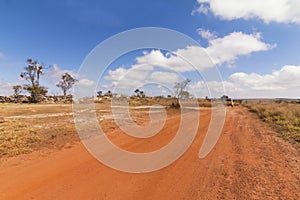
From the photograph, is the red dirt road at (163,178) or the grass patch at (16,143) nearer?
the red dirt road at (163,178)

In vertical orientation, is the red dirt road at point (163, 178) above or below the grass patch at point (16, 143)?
below

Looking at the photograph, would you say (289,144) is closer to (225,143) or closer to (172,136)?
(225,143)

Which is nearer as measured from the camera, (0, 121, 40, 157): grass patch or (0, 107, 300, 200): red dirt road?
(0, 107, 300, 200): red dirt road

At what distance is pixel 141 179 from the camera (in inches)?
181

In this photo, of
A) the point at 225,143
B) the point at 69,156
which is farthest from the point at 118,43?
the point at 225,143

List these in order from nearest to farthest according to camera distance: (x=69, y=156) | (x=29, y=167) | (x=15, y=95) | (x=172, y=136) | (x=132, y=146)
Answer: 1. (x=29, y=167)
2. (x=69, y=156)
3. (x=132, y=146)
4. (x=172, y=136)
5. (x=15, y=95)

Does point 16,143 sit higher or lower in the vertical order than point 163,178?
higher

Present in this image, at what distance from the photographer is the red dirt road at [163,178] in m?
3.91

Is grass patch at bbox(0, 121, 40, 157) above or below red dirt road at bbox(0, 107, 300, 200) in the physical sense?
above

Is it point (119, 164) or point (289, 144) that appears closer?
point (119, 164)

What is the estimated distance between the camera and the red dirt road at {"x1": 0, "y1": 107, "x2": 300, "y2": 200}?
391 cm

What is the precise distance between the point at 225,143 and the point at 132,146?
11.1 feet

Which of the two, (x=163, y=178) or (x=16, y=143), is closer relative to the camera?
(x=163, y=178)

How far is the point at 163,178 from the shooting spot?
4625mm
